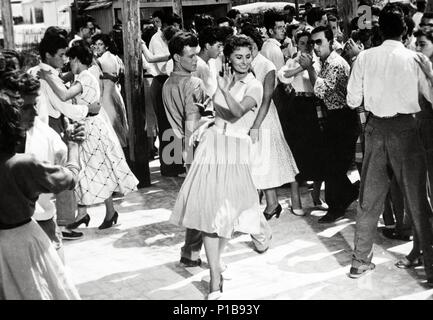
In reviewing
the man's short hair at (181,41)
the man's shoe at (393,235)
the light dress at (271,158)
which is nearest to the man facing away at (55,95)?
the man's short hair at (181,41)

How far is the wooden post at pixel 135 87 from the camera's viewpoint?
813cm

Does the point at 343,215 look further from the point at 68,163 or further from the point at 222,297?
the point at 68,163

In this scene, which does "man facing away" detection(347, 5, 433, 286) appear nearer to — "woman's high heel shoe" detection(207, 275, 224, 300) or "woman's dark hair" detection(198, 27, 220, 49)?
"woman's high heel shoe" detection(207, 275, 224, 300)

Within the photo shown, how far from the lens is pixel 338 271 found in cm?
520

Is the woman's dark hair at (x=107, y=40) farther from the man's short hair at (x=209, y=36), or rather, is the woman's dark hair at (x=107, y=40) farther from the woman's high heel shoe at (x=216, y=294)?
the woman's high heel shoe at (x=216, y=294)

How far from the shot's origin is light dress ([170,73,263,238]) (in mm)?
4781

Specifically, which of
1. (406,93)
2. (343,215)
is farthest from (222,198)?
(343,215)

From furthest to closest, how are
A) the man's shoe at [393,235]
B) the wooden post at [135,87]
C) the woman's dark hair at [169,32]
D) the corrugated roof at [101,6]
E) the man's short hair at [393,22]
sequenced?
the corrugated roof at [101,6] → the woman's dark hair at [169,32] → the wooden post at [135,87] → the man's shoe at [393,235] → the man's short hair at [393,22]

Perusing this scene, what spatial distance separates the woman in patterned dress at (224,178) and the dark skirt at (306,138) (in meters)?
1.84

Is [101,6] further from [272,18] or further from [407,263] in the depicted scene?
[407,263]

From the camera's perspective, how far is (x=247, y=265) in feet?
18.0

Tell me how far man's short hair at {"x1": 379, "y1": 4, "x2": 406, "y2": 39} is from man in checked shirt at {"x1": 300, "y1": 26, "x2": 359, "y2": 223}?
1.35 m

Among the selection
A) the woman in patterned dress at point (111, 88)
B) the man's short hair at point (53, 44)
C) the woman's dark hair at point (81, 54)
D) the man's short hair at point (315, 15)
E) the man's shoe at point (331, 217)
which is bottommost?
the man's shoe at point (331, 217)

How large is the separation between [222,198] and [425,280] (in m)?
1.64
